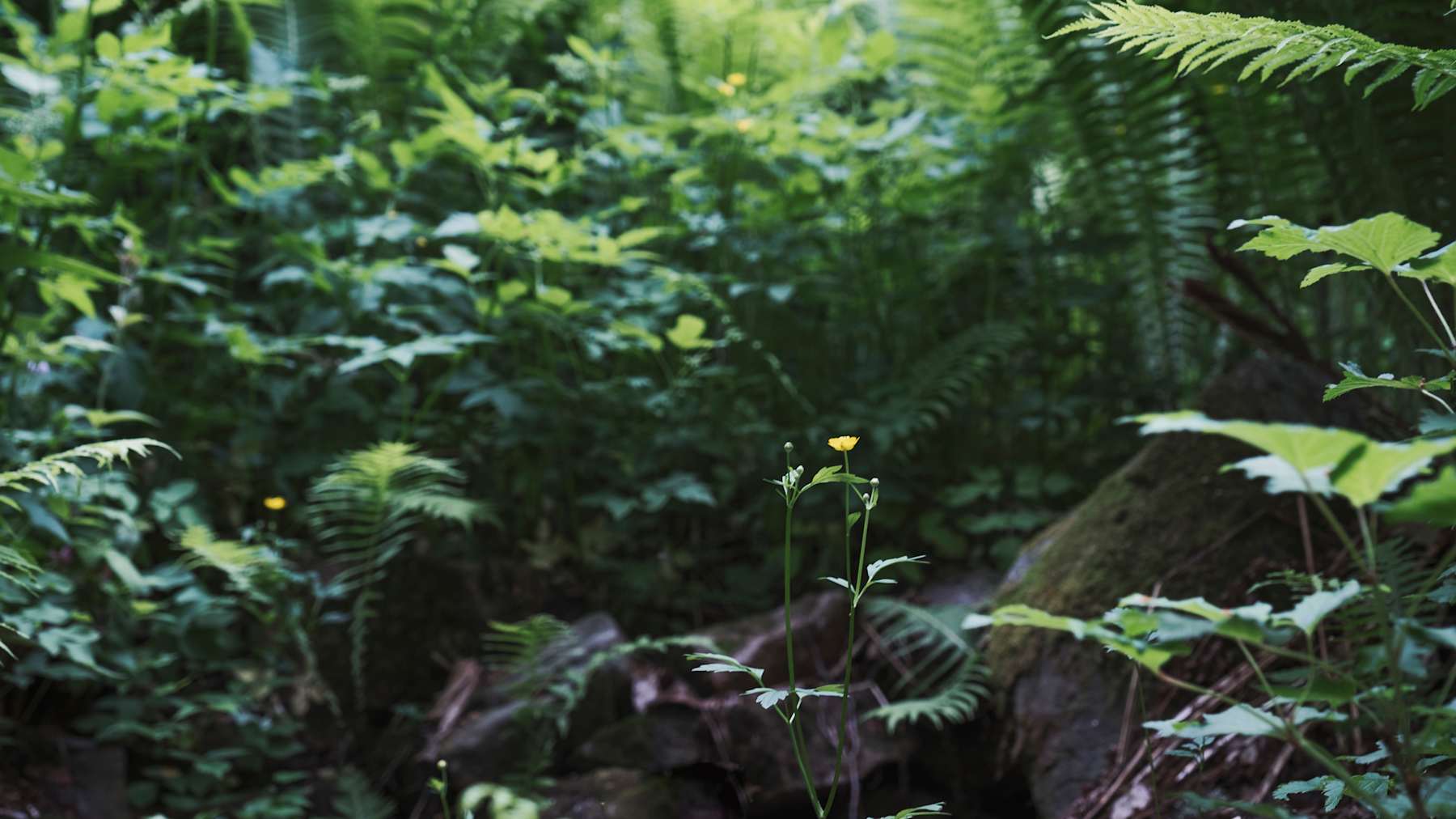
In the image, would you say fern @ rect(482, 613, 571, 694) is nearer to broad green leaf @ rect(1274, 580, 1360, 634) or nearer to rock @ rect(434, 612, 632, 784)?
rock @ rect(434, 612, 632, 784)

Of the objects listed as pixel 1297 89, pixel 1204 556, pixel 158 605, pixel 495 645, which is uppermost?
pixel 1297 89

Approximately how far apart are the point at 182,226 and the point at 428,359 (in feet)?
2.65

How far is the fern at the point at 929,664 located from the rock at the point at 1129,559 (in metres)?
0.07

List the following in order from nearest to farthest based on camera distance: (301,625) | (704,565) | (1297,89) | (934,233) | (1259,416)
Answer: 1. (1297,89)
2. (1259,416)
3. (301,625)
4. (704,565)
5. (934,233)

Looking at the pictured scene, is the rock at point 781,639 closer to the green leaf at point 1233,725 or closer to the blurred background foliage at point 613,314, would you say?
the blurred background foliage at point 613,314

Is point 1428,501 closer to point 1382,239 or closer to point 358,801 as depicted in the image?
point 1382,239

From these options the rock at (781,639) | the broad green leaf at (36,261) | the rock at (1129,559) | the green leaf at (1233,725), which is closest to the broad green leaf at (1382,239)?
the green leaf at (1233,725)

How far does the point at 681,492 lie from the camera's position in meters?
2.21

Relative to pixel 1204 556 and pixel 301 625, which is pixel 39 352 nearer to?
pixel 301 625

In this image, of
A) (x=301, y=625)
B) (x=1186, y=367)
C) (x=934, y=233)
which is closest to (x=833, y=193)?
(x=934, y=233)

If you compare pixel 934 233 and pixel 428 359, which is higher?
pixel 934 233

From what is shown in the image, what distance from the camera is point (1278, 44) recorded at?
88cm

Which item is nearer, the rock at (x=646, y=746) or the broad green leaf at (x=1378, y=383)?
the broad green leaf at (x=1378, y=383)

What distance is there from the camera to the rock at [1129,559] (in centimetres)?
169
